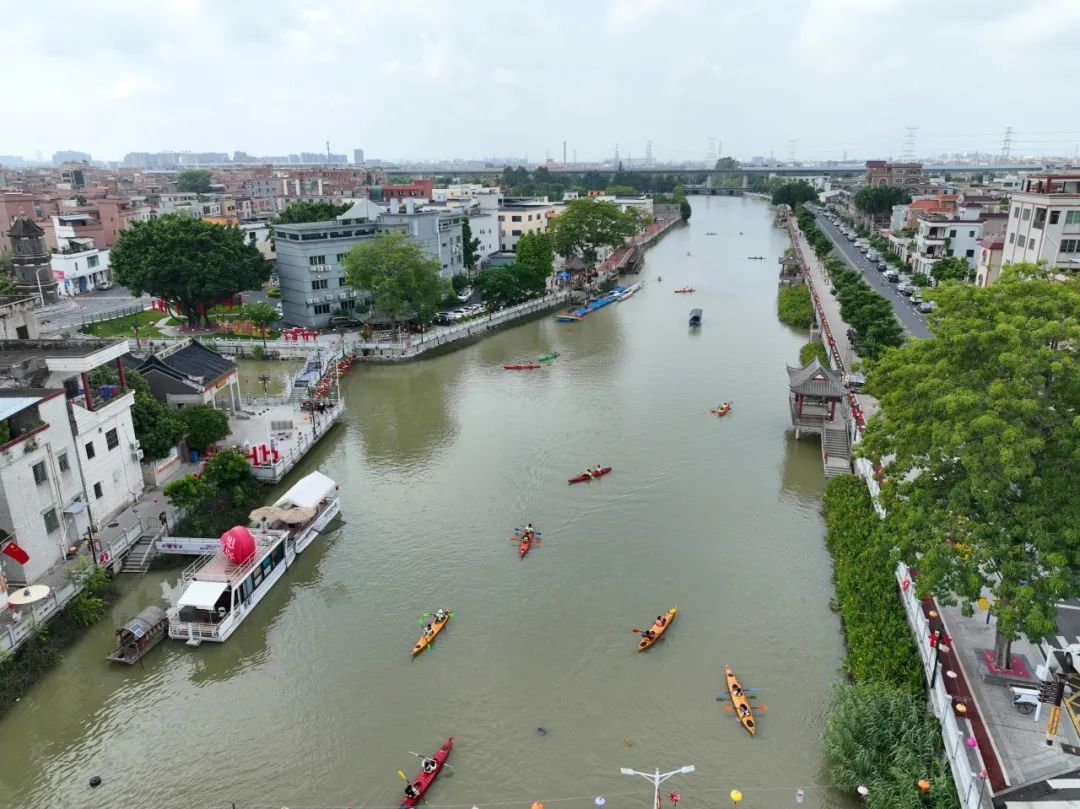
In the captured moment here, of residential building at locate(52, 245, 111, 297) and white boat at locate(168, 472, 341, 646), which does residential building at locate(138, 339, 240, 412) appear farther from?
residential building at locate(52, 245, 111, 297)

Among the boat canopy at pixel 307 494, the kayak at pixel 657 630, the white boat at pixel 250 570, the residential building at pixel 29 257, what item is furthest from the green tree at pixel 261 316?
the kayak at pixel 657 630

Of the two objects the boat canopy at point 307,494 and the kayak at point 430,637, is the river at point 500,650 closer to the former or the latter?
the kayak at point 430,637

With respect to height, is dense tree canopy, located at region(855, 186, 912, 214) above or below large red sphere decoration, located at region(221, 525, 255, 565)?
→ above

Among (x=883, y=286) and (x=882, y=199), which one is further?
(x=882, y=199)

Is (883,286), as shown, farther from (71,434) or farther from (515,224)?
(71,434)

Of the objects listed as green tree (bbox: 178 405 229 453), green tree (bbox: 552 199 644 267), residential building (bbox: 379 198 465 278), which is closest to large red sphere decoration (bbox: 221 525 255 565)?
green tree (bbox: 178 405 229 453)

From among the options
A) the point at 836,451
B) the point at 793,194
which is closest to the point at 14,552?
the point at 836,451
